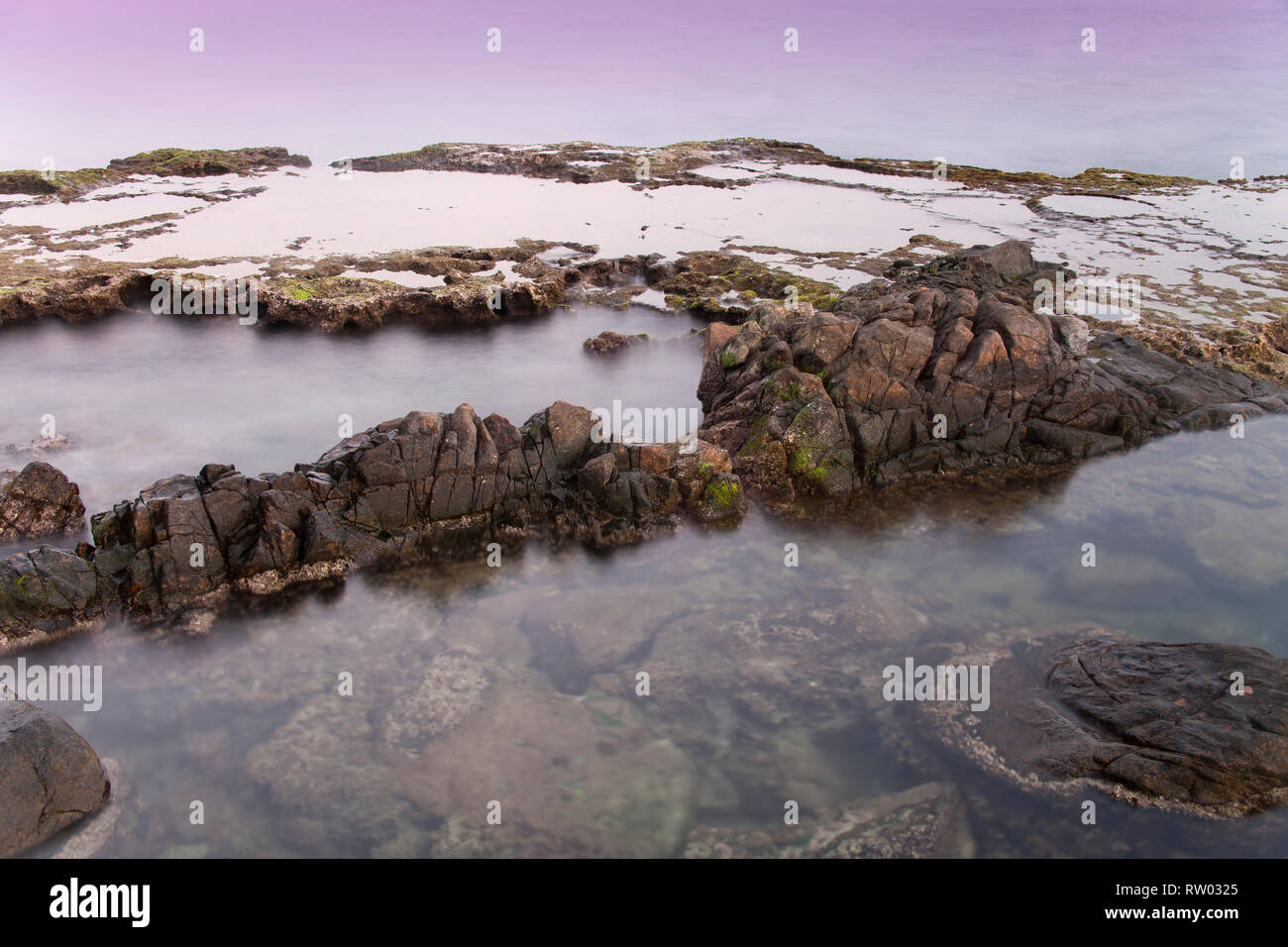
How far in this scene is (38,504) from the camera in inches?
953

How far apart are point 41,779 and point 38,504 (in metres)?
11.7

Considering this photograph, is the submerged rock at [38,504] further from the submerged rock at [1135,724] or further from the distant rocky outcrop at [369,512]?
the submerged rock at [1135,724]

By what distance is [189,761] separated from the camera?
56.4 ft

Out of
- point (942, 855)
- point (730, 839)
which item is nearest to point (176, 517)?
point (730, 839)

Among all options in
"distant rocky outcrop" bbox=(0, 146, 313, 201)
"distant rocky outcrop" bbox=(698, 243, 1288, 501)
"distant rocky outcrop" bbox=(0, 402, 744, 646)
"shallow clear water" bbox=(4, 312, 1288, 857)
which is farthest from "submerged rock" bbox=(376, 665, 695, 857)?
"distant rocky outcrop" bbox=(0, 146, 313, 201)

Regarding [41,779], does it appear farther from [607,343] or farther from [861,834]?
[607,343]

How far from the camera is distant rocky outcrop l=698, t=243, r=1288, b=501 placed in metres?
28.4

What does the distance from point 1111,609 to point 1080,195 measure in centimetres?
5552

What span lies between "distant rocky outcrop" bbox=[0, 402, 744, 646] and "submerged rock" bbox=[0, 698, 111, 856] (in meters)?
4.99

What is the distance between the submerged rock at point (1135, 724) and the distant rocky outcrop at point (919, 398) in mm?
9761

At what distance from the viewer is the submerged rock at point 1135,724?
16234 millimetres

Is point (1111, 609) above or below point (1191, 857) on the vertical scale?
above

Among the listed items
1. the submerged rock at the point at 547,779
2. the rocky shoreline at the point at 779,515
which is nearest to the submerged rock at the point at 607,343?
the rocky shoreline at the point at 779,515

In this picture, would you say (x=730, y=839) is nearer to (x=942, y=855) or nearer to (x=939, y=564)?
(x=942, y=855)
